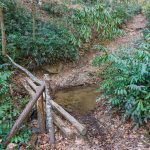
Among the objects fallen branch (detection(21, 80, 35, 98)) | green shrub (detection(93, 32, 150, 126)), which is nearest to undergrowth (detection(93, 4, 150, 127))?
green shrub (detection(93, 32, 150, 126))

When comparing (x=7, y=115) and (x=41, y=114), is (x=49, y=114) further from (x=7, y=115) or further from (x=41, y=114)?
(x=7, y=115)

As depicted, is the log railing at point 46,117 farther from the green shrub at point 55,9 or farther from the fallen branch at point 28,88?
the green shrub at point 55,9

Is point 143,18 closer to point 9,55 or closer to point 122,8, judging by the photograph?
point 122,8

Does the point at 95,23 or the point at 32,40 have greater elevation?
the point at 95,23

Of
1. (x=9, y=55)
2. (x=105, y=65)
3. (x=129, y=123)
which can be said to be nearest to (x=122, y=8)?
(x=105, y=65)

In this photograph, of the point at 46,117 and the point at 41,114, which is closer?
the point at 41,114

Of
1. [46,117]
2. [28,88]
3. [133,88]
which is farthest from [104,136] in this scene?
[28,88]

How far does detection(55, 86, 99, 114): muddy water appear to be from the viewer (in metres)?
6.81

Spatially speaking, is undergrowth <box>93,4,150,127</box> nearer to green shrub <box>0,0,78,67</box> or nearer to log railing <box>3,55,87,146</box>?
log railing <box>3,55,87,146</box>

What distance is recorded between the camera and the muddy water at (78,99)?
22.4 feet

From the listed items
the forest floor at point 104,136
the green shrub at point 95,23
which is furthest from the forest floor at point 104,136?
the green shrub at point 95,23

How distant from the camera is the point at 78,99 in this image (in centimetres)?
737

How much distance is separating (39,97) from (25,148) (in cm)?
99

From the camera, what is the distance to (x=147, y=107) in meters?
5.34
